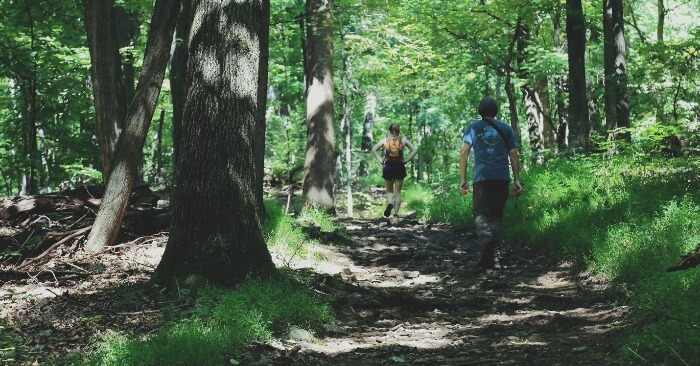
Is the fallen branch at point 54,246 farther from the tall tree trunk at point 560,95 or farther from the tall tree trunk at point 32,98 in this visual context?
the tall tree trunk at point 560,95

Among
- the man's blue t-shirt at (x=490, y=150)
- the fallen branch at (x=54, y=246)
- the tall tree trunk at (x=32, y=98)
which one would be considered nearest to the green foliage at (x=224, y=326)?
the fallen branch at (x=54, y=246)

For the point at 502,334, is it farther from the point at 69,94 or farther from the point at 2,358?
the point at 69,94

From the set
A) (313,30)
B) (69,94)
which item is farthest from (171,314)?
(69,94)

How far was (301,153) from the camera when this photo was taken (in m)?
22.8

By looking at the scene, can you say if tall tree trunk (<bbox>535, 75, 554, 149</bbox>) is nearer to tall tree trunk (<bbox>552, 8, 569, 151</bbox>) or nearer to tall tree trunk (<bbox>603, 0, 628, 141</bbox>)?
tall tree trunk (<bbox>552, 8, 569, 151</bbox>)

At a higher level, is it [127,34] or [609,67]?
[127,34]

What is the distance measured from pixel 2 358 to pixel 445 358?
3.14m

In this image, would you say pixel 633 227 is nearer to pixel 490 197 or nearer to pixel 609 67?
pixel 490 197

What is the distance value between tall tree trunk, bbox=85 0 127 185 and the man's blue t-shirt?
4.84 meters

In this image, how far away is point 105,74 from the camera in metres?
8.91

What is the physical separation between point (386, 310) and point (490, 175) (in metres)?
2.75

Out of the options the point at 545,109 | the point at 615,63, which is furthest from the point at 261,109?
the point at 545,109

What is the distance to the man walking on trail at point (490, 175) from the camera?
27.3ft

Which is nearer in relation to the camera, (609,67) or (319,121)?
(609,67)
